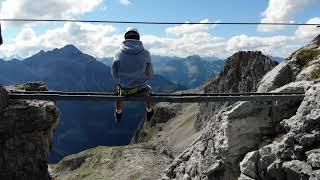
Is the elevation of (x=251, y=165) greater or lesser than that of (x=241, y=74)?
lesser

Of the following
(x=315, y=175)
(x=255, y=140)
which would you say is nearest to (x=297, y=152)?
(x=315, y=175)

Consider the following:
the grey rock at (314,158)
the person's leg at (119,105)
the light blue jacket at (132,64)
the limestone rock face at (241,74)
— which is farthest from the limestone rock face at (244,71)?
the grey rock at (314,158)

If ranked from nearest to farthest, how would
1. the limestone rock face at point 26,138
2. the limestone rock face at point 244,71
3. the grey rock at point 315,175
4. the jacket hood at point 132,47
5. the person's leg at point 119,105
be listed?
the grey rock at point 315,175
the jacket hood at point 132,47
the person's leg at point 119,105
the limestone rock face at point 26,138
the limestone rock face at point 244,71

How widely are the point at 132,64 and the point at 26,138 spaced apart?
36.5ft

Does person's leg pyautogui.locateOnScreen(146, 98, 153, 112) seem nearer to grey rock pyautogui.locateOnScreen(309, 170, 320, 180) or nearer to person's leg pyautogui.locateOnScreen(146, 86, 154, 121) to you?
person's leg pyautogui.locateOnScreen(146, 86, 154, 121)

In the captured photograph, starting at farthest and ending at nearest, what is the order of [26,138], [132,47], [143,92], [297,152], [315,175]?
[26,138]
[143,92]
[132,47]
[297,152]
[315,175]

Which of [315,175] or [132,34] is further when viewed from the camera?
[132,34]

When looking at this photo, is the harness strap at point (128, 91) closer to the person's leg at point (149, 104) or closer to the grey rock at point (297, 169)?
the person's leg at point (149, 104)

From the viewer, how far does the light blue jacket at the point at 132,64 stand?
762 inches

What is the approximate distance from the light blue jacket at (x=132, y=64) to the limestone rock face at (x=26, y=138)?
7.25 m

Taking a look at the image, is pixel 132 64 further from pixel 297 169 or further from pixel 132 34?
pixel 297 169

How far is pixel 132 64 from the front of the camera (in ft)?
63.6

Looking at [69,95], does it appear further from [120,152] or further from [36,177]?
[120,152]

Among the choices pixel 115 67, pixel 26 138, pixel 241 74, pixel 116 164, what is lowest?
pixel 116 164
